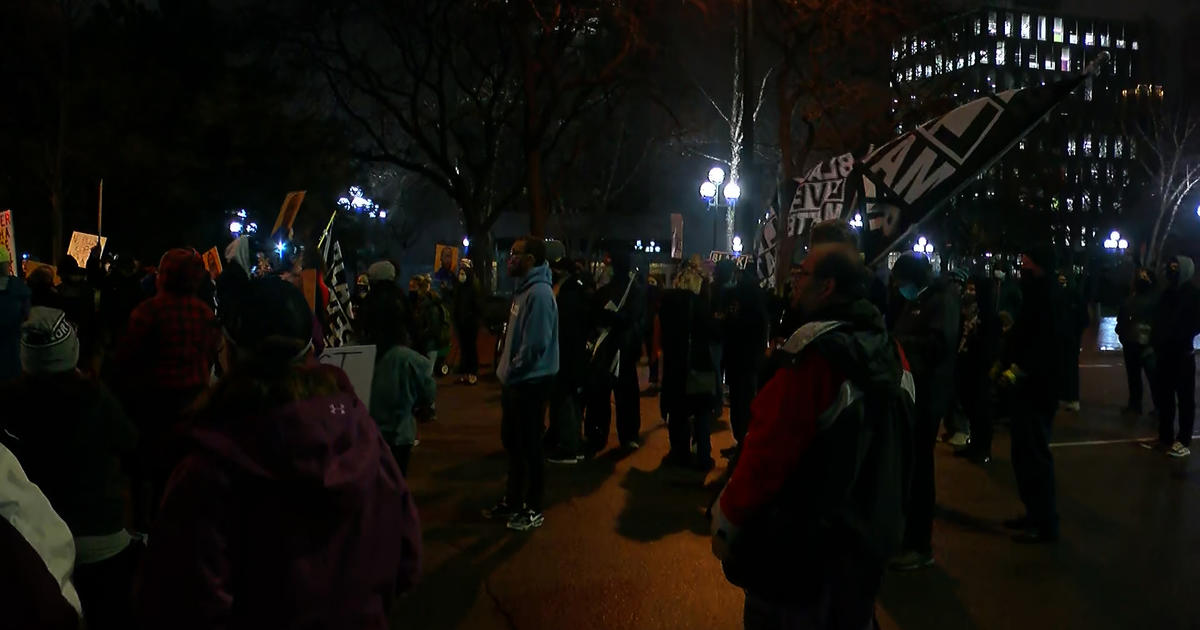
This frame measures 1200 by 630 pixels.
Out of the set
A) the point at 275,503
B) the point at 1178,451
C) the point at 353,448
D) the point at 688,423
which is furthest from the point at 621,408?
the point at 275,503

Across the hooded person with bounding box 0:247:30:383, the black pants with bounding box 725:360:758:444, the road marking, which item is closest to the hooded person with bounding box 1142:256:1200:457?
the road marking

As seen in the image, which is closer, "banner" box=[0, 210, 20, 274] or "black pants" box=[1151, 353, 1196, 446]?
"black pants" box=[1151, 353, 1196, 446]

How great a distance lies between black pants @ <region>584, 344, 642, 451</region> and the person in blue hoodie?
271 centimetres

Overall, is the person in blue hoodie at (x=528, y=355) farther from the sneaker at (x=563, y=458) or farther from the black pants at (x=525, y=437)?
the sneaker at (x=563, y=458)

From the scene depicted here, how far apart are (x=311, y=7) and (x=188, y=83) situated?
6164mm

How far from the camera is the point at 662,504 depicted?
291 inches

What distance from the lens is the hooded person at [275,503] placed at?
209cm

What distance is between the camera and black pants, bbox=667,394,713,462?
8.34m

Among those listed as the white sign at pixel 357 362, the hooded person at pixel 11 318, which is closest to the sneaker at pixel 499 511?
the white sign at pixel 357 362

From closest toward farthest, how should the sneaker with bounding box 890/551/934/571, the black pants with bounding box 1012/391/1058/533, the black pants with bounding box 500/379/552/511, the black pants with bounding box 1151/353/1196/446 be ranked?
the sneaker with bounding box 890/551/934/571 < the black pants with bounding box 1012/391/1058/533 < the black pants with bounding box 500/379/552/511 < the black pants with bounding box 1151/353/1196/446

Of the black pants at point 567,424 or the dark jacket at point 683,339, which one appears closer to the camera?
the dark jacket at point 683,339

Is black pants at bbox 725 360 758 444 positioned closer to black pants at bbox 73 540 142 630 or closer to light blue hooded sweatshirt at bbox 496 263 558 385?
light blue hooded sweatshirt at bbox 496 263 558 385

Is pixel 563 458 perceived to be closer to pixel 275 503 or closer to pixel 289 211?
pixel 289 211

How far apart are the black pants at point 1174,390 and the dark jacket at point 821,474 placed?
7.88 m
